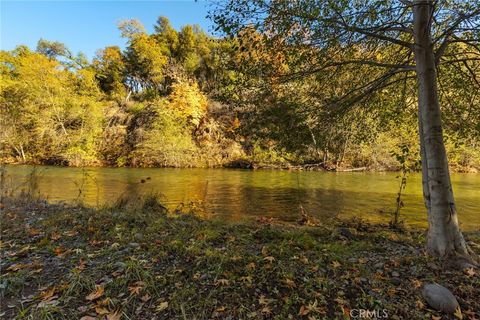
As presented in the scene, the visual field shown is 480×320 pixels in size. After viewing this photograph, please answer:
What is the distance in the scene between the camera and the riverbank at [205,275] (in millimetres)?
2729

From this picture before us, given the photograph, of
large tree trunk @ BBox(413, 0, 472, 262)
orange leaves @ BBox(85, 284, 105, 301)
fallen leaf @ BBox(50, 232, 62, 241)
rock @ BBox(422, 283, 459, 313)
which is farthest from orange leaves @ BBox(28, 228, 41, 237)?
large tree trunk @ BBox(413, 0, 472, 262)

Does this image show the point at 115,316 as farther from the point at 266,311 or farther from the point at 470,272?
the point at 470,272

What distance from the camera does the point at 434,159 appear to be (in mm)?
3943

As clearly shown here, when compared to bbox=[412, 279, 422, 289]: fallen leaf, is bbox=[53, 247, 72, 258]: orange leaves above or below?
above

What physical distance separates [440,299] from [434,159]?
74.5 inches

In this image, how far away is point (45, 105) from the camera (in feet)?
91.6

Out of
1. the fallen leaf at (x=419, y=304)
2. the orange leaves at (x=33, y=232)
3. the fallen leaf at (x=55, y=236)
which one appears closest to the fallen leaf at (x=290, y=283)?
the fallen leaf at (x=419, y=304)

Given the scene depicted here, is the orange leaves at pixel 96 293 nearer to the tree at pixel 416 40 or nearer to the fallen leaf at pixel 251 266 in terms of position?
the fallen leaf at pixel 251 266

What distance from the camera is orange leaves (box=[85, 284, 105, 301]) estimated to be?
278 cm

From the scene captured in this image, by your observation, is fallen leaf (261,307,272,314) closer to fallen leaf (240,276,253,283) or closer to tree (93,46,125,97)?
fallen leaf (240,276,253,283)

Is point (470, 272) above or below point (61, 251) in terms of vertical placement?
below

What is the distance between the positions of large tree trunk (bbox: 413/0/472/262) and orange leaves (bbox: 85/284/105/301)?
14.1 ft

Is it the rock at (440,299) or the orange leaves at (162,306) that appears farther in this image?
the rock at (440,299)

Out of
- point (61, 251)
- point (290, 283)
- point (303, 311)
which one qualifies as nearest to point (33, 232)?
point (61, 251)
